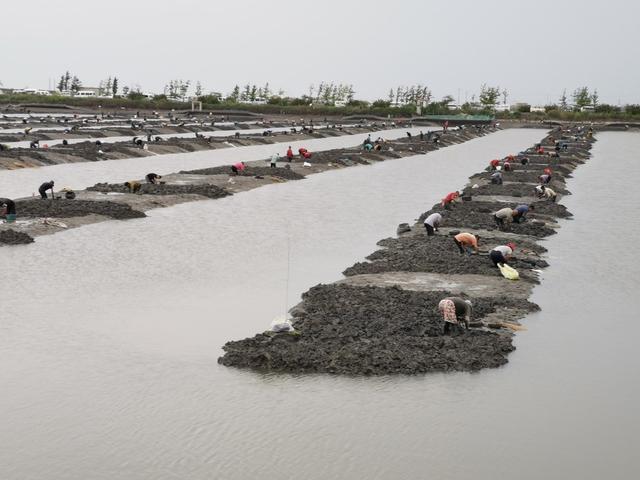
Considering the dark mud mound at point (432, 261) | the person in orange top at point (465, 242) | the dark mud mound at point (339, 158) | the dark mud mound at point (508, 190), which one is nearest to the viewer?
the dark mud mound at point (432, 261)

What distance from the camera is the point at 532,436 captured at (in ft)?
42.7

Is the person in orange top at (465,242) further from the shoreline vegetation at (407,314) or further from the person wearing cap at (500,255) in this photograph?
the person wearing cap at (500,255)

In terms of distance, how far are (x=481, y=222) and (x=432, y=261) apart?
8.10 m

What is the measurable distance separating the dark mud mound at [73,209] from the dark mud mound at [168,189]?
13.5ft

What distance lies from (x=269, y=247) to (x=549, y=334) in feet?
35.6

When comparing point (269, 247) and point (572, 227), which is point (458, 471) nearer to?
point (269, 247)

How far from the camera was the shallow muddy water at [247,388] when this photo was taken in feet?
38.9

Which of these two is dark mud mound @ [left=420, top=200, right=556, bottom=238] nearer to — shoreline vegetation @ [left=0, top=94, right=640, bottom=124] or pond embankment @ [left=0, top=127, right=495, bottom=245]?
pond embankment @ [left=0, top=127, right=495, bottom=245]

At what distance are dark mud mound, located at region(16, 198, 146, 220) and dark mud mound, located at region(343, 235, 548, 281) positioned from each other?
10.2 metres

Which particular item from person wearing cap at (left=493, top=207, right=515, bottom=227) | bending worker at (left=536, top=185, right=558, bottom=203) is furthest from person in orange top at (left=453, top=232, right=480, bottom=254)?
bending worker at (left=536, top=185, right=558, bottom=203)

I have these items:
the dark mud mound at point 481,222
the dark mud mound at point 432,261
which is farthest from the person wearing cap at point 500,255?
the dark mud mound at point 481,222

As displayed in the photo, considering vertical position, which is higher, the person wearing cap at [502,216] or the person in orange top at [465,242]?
the person wearing cap at [502,216]

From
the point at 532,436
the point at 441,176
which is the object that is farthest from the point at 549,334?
the point at 441,176

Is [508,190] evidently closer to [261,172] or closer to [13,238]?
[261,172]
